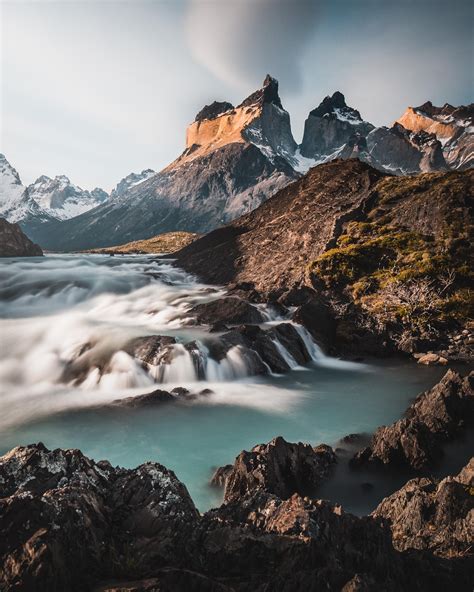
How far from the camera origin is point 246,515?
22.7 ft

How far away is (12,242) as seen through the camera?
10362cm

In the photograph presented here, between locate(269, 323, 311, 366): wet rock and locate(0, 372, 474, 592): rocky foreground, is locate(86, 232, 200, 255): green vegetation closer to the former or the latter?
locate(269, 323, 311, 366): wet rock

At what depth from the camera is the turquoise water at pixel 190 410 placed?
14898 millimetres

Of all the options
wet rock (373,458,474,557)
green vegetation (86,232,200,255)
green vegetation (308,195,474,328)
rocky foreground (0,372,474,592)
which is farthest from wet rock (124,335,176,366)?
green vegetation (86,232,200,255)

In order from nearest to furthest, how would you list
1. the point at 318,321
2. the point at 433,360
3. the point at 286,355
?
the point at 433,360 → the point at 286,355 → the point at 318,321

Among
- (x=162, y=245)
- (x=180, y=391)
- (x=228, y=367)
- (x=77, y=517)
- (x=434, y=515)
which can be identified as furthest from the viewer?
(x=162, y=245)

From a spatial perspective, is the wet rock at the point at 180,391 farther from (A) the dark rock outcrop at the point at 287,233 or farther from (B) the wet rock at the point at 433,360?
(A) the dark rock outcrop at the point at 287,233

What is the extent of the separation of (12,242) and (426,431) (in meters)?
117

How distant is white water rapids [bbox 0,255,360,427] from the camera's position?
66.0 ft

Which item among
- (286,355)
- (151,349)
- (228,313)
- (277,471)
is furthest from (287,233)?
(277,471)

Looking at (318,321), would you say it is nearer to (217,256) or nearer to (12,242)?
(217,256)

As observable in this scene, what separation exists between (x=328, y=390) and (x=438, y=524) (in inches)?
546

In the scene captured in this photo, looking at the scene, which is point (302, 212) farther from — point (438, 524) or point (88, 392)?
point (438, 524)

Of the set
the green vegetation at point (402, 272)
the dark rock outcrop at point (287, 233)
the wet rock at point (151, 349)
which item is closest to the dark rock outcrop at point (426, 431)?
the wet rock at point (151, 349)
